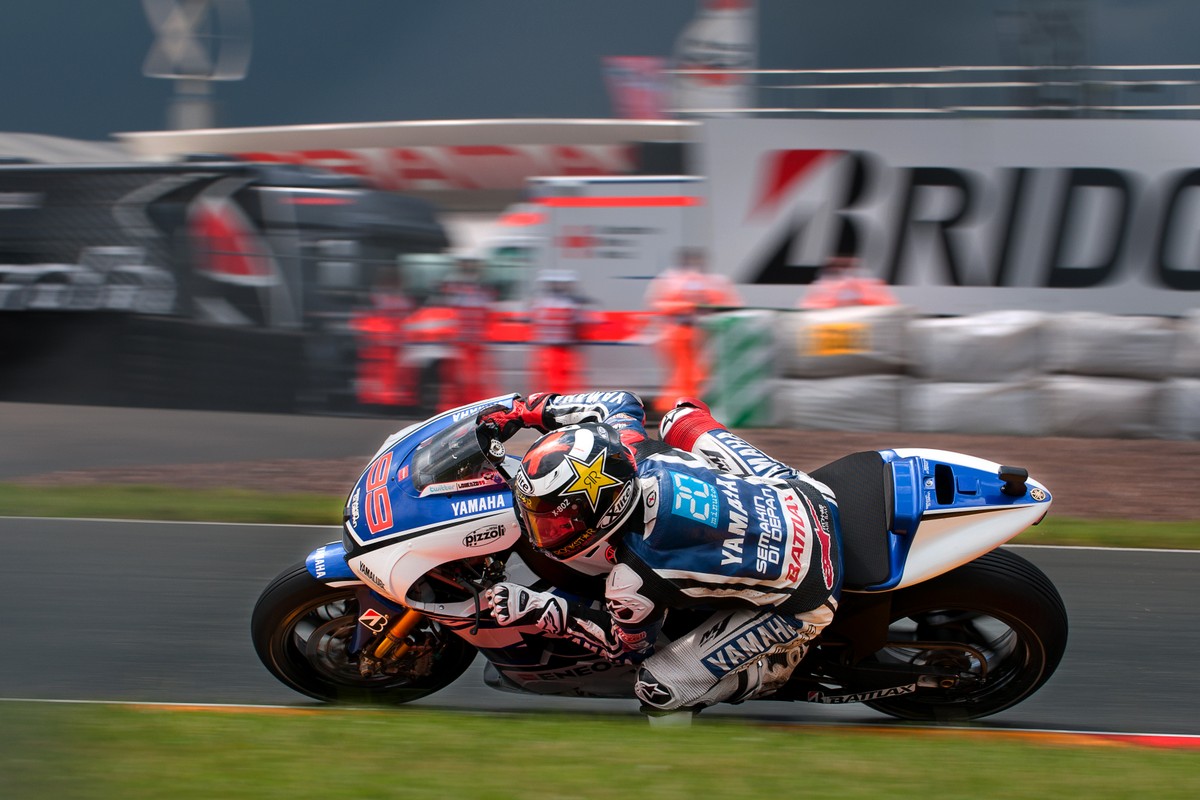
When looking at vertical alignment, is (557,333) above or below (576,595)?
below

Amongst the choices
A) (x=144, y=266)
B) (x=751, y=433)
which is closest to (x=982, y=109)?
(x=751, y=433)

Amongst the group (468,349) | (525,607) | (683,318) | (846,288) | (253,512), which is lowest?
(253,512)

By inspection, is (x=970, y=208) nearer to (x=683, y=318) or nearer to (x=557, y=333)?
(x=683, y=318)

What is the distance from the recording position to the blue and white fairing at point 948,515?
3.80 m

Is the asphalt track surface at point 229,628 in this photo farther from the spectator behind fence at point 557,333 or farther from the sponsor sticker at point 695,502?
the spectator behind fence at point 557,333

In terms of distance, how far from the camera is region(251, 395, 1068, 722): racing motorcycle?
148 inches

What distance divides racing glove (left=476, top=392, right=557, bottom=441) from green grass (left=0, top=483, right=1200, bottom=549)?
3.52 metres

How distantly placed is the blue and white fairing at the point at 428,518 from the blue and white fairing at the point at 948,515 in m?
1.22

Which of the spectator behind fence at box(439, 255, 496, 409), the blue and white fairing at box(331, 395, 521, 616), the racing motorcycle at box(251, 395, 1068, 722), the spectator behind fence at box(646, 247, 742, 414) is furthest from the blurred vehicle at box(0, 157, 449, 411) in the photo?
the blue and white fairing at box(331, 395, 521, 616)

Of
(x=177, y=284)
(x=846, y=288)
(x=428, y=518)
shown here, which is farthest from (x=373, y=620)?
(x=846, y=288)

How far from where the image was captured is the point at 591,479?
3408 millimetres

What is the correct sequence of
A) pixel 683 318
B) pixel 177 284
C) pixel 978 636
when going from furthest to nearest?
pixel 177 284 → pixel 683 318 → pixel 978 636

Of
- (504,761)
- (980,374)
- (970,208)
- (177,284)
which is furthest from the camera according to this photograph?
(970,208)

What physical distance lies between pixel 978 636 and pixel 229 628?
3.08 m
